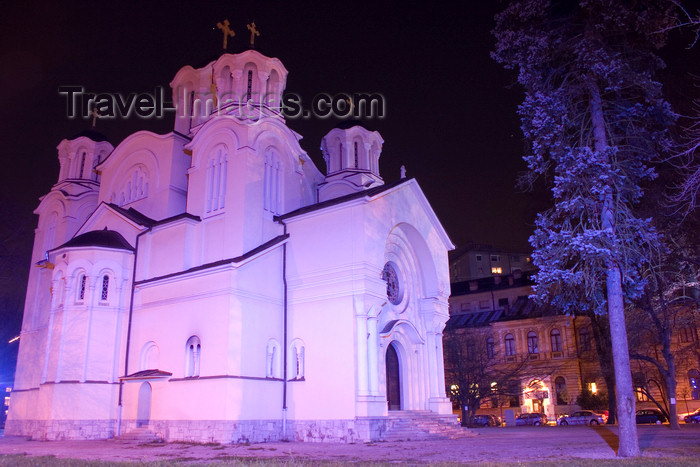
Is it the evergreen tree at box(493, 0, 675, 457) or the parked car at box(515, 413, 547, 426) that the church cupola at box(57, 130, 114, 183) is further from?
the parked car at box(515, 413, 547, 426)

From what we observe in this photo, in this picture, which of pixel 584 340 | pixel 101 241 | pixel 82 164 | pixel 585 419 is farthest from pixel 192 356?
pixel 584 340

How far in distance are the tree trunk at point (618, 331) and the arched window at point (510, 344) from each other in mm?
32691

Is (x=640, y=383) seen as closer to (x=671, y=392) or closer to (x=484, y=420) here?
(x=484, y=420)

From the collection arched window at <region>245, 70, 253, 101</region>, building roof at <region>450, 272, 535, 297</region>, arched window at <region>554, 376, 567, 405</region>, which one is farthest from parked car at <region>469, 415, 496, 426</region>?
arched window at <region>245, 70, 253, 101</region>

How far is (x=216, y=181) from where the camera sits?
21562 mm

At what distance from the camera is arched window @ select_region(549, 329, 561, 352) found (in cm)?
4166

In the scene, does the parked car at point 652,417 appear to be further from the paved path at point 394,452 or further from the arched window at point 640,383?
the paved path at point 394,452

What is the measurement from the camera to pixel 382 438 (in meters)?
17.6

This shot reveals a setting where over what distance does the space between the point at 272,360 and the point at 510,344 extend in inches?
1162

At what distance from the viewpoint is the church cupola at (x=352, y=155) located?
2800cm

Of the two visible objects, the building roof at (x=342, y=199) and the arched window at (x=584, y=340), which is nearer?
the building roof at (x=342, y=199)

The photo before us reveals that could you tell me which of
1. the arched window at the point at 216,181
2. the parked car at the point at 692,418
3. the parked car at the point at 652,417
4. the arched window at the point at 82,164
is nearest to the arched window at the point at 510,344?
the parked car at the point at 652,417

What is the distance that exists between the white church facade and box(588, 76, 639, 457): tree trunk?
26.0 ft

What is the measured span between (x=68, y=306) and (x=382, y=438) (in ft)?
40.0
